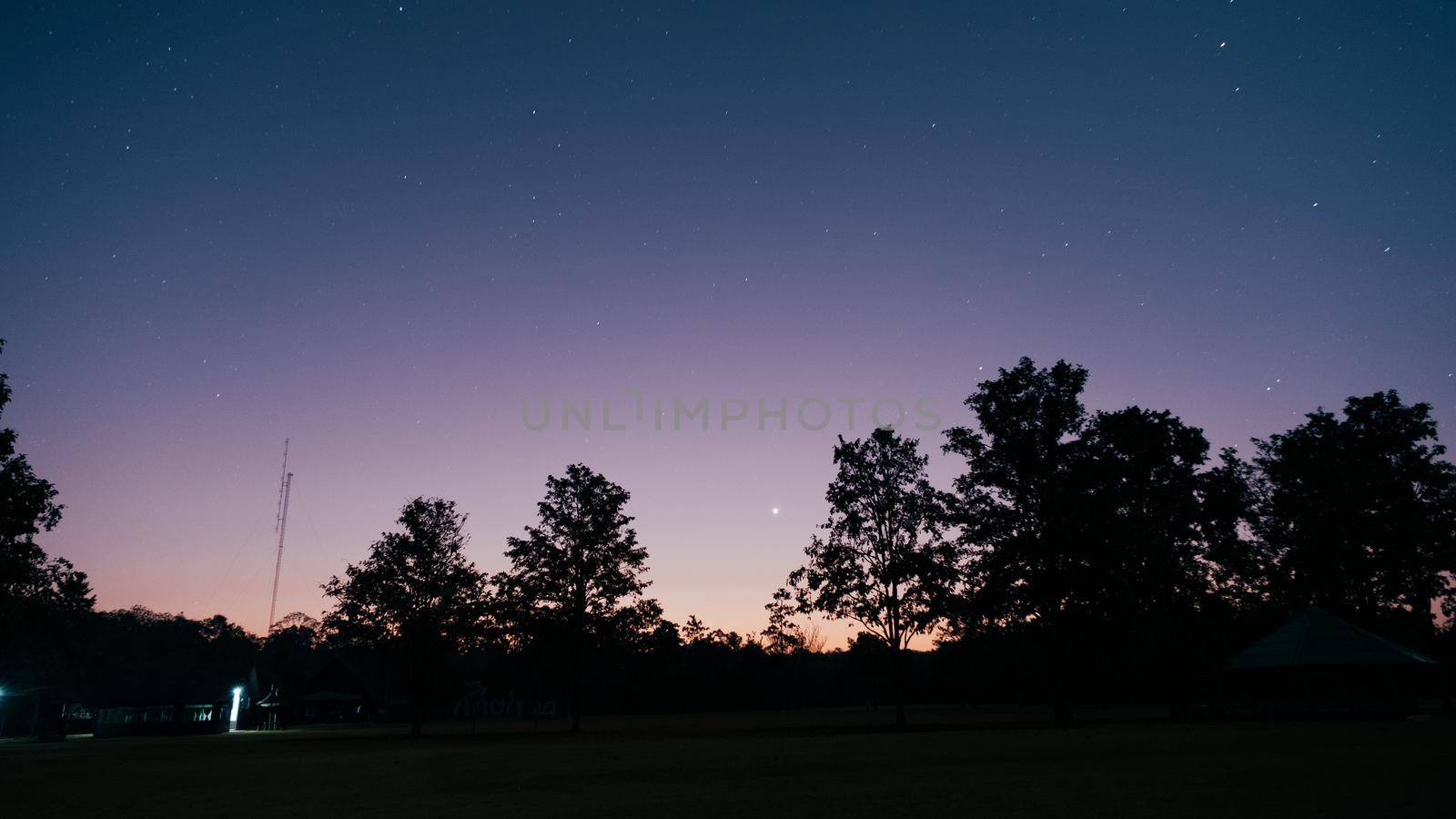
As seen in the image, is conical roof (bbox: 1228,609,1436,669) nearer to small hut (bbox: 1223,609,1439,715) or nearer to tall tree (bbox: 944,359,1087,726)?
small hut (bbox: 1223,609,1439,715)

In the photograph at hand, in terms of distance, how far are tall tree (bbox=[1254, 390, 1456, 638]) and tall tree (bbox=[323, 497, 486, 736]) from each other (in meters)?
58.4

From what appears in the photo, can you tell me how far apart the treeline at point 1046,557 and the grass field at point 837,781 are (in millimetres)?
15382

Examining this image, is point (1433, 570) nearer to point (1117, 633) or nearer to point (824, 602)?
point (1117, 633)

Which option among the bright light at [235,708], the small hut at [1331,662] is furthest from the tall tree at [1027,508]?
the bright light at [235,708]

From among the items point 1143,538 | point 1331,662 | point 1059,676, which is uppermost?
point 1143,538

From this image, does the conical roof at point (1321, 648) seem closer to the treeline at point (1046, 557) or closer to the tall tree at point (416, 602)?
the treeline at point (1046, 557)

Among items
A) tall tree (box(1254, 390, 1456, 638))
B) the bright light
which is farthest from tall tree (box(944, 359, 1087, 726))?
the bright light

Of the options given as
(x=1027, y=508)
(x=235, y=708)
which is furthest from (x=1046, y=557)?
(x=235, y=708)

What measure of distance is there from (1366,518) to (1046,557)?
89.5 ft

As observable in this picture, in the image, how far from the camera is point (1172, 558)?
153ft

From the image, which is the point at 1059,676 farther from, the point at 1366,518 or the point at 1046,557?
the point at 1366,518

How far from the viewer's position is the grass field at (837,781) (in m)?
13.1

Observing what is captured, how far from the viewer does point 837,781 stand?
17.6 metres

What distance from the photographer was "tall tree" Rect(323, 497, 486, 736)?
6038 centimetres
